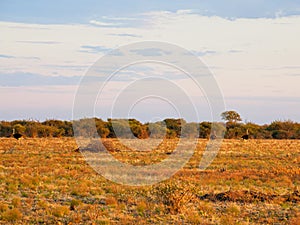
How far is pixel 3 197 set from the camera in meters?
14.8

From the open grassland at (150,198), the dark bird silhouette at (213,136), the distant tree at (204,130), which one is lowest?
the open grassland at (150,198)

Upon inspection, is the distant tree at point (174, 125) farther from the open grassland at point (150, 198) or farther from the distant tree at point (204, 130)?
the open grassland at point (150, 198)

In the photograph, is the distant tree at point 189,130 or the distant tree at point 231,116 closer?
the distant tree at point 189,130

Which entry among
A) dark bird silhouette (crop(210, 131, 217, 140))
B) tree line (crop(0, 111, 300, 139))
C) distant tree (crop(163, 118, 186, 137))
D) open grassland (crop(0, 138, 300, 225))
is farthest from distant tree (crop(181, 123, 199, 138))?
open grassland (crop(0, 138, 300, 225))

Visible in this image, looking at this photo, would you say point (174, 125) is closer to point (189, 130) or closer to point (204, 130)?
point (204, 130)

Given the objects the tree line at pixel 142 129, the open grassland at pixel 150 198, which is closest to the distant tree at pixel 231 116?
the tree line at pixel 142 129

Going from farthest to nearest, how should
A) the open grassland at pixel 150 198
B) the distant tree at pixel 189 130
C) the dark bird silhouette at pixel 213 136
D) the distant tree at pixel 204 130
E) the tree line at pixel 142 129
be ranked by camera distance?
the distant tree at pixel 204 130, the tree line at pixel 142 129, the distant tree at pixel 189 130, the dark bird silhouette at pixel 213 136, the open grassland at pixel 150 198

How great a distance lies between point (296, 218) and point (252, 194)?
132 inches

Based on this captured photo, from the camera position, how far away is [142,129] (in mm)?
61781

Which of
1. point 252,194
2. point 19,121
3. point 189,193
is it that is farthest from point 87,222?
point 19,121

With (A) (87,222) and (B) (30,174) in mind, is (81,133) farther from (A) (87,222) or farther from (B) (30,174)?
(A) (87,222)

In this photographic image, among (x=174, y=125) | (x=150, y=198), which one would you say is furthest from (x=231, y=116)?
(x=150, y=198)

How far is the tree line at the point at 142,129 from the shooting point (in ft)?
207

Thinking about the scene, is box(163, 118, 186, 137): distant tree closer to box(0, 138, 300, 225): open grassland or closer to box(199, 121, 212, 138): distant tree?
box(199, 121, 212, 138): distant tree
